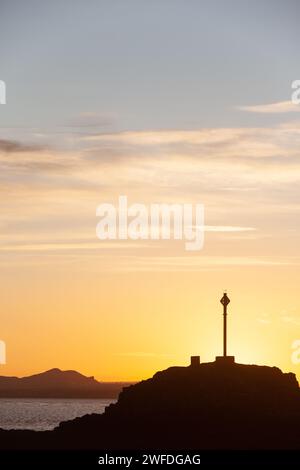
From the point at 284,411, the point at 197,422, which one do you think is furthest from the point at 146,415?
the point at 284,411

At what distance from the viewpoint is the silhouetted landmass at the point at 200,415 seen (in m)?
87.8

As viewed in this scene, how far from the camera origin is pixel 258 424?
88.4 metres

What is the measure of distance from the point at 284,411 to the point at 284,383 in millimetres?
3165

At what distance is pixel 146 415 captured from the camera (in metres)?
90.2

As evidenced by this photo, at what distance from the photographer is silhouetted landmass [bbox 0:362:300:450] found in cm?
8781

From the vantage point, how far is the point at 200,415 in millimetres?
88250
